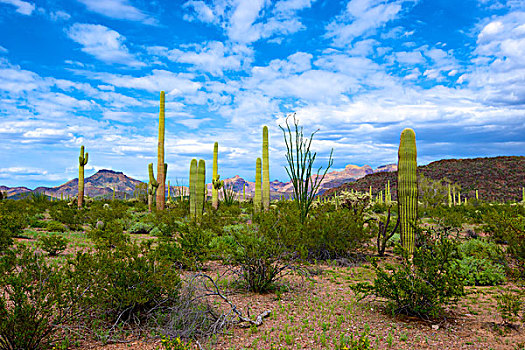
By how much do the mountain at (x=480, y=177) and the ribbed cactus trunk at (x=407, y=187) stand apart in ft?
137

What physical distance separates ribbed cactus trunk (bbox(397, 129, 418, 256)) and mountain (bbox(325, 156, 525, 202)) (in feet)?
137

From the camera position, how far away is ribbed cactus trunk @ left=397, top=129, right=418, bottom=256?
29.2 ft

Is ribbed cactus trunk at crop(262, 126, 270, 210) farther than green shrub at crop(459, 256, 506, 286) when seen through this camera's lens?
Yes

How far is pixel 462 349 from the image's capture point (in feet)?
14.0

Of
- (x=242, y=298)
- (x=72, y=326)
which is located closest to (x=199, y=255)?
(x=242, y=298)

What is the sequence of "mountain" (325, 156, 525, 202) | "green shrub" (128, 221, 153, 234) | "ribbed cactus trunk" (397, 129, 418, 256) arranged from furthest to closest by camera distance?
"mountain" (325, 156, 525, 202), "green shrub" (128, 221, 153, 234), "ribbed cactus trunk" (397, 129, 418, 256)

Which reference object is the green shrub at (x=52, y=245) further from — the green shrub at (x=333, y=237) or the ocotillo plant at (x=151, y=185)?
the ocotillo plant at (x=151, y=185)

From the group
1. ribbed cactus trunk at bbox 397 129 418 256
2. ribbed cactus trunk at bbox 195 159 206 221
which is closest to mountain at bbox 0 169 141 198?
ribbed cactus trunk at bbox 195 159 206 221

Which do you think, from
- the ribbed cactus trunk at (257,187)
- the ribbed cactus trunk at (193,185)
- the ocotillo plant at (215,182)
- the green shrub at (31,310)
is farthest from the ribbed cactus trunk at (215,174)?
the green shrub at (31,310)

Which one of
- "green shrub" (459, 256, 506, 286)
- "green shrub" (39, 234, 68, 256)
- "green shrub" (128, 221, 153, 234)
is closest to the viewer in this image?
"green shrub" (459, 256, 506, 286)

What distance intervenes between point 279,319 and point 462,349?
7.47ft

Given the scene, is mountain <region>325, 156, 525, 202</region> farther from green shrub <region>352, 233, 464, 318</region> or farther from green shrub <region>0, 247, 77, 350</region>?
green shrub <region>0, 247, 77, 350</region>

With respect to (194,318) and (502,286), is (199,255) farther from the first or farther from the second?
(502,286)

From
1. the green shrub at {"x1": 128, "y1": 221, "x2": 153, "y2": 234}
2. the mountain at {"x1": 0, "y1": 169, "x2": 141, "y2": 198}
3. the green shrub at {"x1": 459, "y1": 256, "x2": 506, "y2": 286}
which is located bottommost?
the green shrub at {"x1": 459, "y1": 256, "x2": 506, "y2": 286}
